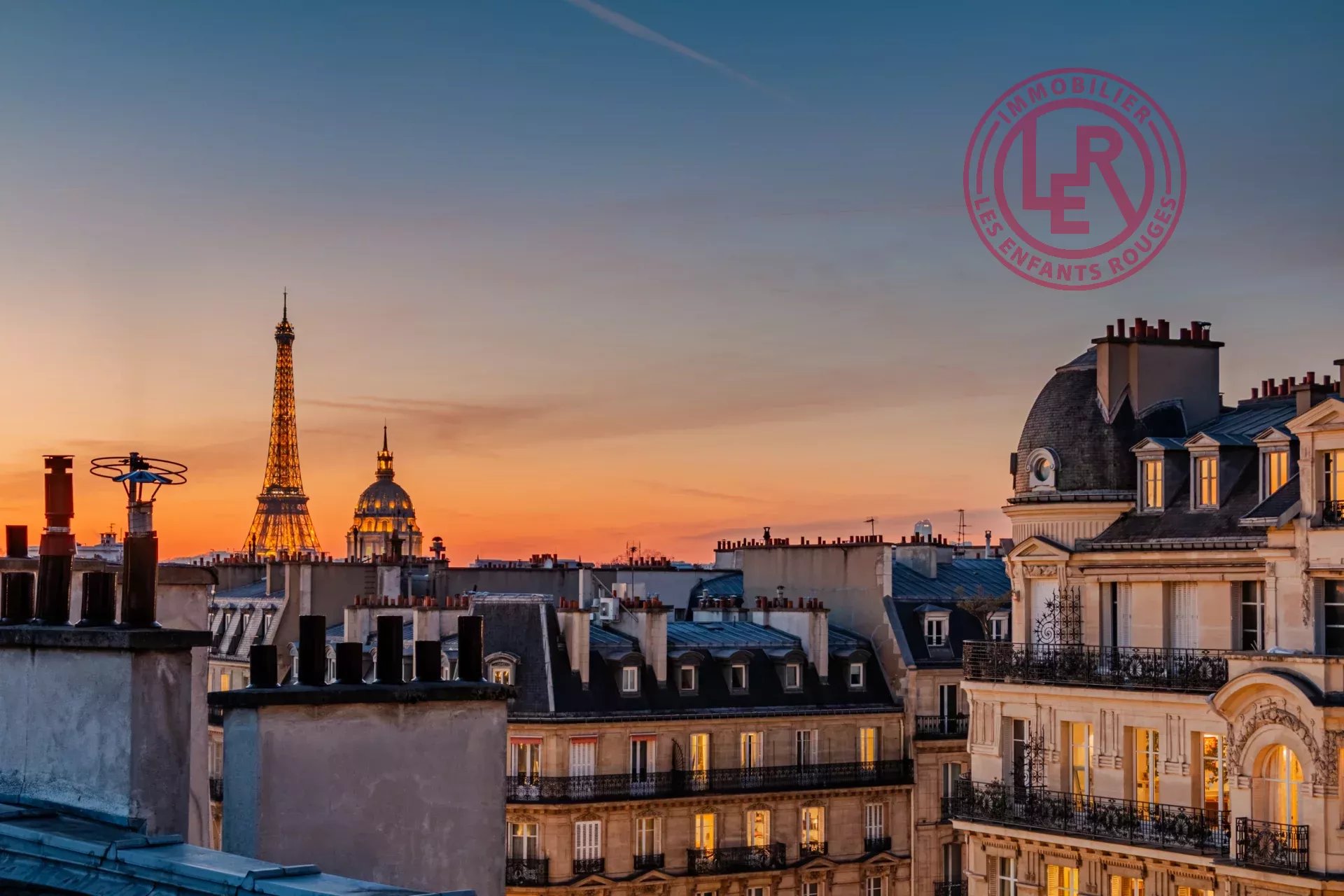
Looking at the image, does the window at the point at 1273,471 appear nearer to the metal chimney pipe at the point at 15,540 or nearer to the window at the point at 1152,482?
the window at the point at 1152,482

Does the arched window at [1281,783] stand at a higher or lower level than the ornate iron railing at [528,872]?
higher

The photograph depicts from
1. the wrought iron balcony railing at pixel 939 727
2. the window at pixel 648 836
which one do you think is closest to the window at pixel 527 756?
the window at pixel 648 836

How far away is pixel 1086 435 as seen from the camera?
1585 inches

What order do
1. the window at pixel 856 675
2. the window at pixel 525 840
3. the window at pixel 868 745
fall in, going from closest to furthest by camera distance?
the window at pixel 525 840, the window at pixel 868 745, the window at pixel 856 675

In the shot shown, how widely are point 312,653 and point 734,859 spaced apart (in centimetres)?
4376

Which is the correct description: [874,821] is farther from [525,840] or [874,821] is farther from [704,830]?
[525,840]

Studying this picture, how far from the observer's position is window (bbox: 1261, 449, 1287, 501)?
3575cm

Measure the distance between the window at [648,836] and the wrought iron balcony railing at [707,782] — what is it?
2.37 feet

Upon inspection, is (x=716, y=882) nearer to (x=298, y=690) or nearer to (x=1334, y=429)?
(x=1334, y=429)

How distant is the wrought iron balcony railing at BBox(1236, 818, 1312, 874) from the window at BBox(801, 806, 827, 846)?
88.3 ft

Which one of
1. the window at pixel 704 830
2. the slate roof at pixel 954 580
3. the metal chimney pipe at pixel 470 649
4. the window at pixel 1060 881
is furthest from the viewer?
the slate roof at pixel 954 580

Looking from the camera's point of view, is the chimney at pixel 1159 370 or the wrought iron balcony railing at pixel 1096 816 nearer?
the wrought iron balcony railing at pixel 1096 816

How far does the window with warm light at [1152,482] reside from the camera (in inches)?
1533

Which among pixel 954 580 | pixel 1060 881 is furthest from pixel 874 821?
pixel 1060 881
